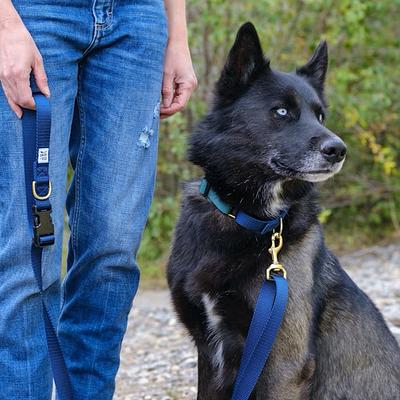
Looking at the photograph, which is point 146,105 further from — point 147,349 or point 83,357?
point 147,349

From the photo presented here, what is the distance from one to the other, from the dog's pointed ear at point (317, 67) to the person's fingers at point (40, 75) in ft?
4.44

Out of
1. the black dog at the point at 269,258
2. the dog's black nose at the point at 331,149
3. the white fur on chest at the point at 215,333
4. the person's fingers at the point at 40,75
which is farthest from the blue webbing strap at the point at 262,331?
the person's fingers at the point at 40,75

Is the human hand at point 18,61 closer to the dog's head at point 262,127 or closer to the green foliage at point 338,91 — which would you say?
the dog's head at point 262,127

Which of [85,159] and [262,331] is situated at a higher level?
[85,159]

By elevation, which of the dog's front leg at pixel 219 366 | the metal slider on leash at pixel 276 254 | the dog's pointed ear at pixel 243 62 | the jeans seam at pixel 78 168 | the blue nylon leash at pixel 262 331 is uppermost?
the dog's pointed ear at pixel 243 62

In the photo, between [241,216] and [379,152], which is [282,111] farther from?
[379,152]

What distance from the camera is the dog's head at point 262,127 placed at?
2830 millimetres

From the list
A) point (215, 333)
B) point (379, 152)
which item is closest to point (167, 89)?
point (215, 333)

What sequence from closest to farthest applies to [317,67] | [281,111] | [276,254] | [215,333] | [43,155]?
[43,155]
[276,254]
[215,333]
[281,111]
[317,67]

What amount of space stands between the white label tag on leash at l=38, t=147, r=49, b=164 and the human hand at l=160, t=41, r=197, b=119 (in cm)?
67

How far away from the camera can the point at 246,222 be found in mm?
2820

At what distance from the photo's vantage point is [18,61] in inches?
83.4

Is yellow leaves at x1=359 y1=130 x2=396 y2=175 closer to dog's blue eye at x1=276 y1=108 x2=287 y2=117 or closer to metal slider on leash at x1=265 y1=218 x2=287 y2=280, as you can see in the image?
dog's blue eye at x1=276 y1=108 x2=287 y2=117

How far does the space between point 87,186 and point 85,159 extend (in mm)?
92
